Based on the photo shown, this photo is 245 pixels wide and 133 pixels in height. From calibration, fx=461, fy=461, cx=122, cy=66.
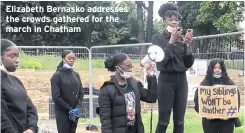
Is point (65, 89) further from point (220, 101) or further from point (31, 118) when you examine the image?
point (31, 118)

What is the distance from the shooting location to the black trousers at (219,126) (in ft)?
20.4

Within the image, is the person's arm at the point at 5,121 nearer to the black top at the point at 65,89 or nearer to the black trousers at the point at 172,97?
the black trousers at the point at 172,97

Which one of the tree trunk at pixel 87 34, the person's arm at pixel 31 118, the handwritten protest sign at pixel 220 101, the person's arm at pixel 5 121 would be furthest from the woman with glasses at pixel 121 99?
the tree trunk at pixel 87 34

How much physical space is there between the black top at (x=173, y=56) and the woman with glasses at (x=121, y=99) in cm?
38

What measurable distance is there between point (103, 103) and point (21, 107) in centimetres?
86

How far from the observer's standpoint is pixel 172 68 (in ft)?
17.5

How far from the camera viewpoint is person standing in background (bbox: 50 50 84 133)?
7.12 metres

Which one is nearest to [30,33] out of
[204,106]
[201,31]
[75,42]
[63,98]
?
[75,42]

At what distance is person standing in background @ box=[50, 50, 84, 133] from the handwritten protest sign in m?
2.15

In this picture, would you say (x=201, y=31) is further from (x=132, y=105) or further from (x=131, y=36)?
(x=132, y=105)

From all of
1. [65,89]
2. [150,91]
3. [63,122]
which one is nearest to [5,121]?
[150,91]

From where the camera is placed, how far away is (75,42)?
29.0m

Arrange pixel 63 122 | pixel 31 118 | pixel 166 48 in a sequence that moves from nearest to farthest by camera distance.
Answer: pixel 31 118
pixel 166 48
pixel 63 122

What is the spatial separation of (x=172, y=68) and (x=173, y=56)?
0.51ft
